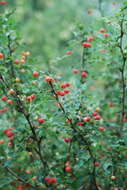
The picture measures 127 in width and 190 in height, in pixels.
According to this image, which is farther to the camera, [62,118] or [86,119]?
[62,118]

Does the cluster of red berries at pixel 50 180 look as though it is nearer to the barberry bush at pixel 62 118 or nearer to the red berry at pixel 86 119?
the barberry bush at pixel 62 118

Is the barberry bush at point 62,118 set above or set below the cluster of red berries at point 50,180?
above

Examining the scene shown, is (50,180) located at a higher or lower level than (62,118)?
lower

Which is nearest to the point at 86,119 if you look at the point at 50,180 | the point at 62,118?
the point at 62,118

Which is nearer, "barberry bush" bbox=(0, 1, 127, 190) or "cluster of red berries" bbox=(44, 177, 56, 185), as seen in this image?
"barberry bush" bbox=(0, 1, 127, 190)

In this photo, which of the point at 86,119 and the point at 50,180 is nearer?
the point at 86,119

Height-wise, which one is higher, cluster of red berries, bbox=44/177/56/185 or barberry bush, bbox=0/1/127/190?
barberry bush, bbox=0/1/127/190

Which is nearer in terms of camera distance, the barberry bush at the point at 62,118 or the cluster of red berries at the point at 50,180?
the barberry bush at the point at 62,118

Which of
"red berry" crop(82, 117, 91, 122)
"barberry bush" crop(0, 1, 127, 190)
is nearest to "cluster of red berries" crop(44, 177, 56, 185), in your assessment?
"barberry bush" crop(0, 1, 127, 190)

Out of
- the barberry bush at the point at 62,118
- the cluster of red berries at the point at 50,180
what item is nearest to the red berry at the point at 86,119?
the barberry bush at the point at 62,118

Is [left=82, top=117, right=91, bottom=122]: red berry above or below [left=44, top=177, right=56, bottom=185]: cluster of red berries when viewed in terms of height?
above

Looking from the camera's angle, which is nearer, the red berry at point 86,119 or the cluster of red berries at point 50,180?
the red berry at point 86,119

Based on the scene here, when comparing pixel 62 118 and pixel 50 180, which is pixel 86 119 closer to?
pixel 62 118

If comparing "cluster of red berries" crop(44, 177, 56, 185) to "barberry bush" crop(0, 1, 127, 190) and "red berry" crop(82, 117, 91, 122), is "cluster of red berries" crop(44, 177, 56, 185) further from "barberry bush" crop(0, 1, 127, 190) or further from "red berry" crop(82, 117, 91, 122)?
"red berry" crop(82, 117, 91, 122)
